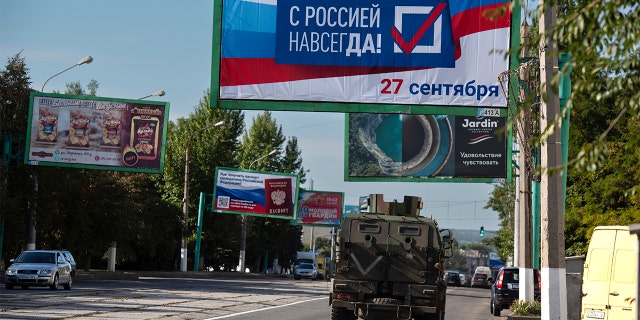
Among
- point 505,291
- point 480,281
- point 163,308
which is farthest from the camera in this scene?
point 480,281

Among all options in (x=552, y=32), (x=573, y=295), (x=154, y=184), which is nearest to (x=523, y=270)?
(x=573, y=295)

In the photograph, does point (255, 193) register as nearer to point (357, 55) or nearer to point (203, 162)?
point (203, 162)

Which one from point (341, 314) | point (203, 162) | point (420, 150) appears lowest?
point (341, 314)

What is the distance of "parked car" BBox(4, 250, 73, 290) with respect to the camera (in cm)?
3425

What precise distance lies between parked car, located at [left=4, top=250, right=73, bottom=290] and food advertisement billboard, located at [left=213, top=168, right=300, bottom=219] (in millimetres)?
30774

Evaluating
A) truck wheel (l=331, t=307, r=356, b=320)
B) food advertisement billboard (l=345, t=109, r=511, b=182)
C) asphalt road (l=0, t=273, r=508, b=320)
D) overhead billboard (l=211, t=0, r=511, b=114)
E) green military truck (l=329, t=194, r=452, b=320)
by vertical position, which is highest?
food advertisement billboard (l=345, t=109, r=511, b=182)

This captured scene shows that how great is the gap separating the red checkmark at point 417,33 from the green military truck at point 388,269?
6.49 meters

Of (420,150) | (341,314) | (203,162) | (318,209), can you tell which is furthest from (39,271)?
(318,209)

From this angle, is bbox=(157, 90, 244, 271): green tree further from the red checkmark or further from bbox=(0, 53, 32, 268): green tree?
the red checkmark

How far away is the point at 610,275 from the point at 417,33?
5387 mm

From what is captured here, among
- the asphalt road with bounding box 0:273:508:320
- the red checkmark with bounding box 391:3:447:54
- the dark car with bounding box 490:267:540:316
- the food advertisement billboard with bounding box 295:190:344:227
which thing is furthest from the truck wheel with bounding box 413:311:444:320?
the food advertisement billboard with bounding box 295:190:344:227

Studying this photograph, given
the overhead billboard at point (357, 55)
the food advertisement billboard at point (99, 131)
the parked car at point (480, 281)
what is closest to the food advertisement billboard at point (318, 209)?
the parked car at point (480, 281)

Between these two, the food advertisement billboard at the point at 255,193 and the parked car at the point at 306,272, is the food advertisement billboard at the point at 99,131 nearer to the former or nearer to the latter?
the food advertisement billboard at the point at 255,193

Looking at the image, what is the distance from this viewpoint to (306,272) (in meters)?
78.2
